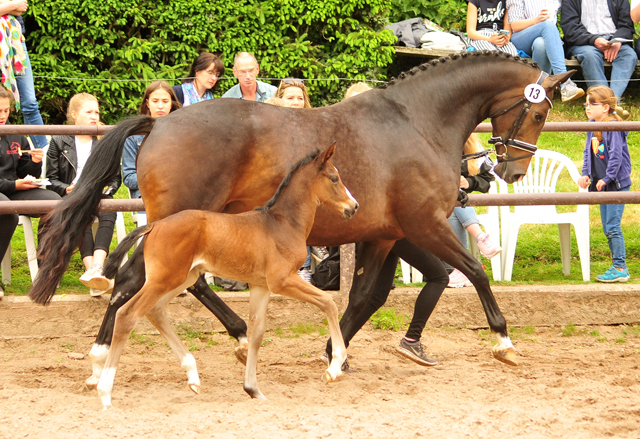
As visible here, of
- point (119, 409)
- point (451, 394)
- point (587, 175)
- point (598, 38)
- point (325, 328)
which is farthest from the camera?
point (598, 38)

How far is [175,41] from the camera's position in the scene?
9039 millimetres

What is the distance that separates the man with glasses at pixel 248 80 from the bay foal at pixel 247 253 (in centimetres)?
219

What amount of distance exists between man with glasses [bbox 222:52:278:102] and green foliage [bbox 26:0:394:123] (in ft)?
8.01

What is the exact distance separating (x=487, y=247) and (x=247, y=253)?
262 centimetres

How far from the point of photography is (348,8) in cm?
920

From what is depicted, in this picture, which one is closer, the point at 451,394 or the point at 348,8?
the point at 451,394

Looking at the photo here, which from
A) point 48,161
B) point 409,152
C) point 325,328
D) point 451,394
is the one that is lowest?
point 325,328

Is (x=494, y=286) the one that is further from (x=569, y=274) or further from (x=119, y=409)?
(x=119, y=409)

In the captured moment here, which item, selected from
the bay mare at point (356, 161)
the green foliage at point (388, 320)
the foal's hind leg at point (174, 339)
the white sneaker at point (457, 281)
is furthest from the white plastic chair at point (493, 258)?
the foal's hind leg at point (174, 339)

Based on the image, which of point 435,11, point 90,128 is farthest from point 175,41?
point 435,11

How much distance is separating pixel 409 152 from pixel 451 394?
1480mm

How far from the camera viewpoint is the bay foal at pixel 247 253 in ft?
12.3

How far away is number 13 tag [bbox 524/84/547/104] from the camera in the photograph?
4.66 meters

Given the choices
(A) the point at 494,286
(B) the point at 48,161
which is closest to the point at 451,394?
(A) the point at 494,286
